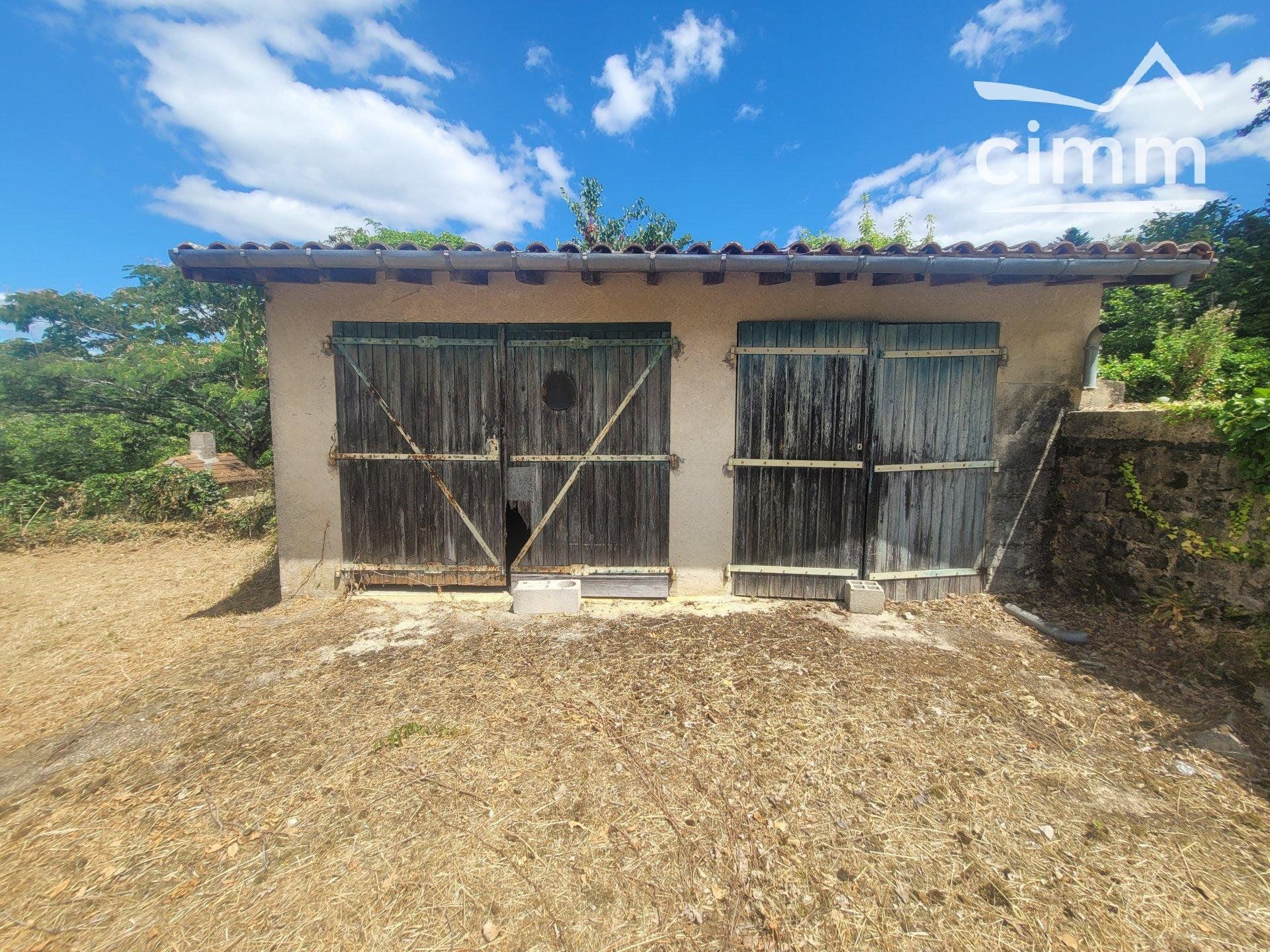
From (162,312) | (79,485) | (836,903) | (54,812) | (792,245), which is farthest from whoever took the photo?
(162,312)

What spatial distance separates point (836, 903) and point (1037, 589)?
4.05 m

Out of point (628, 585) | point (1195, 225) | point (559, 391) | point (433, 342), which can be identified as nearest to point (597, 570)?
point (628, 585)

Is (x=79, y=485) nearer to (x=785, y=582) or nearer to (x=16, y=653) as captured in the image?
(x=16, y=653)

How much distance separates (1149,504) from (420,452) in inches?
239

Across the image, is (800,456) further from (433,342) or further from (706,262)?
(433,342)

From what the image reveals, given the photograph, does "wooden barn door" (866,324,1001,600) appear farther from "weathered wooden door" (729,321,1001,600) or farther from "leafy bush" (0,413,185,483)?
"leafy bush" (0,413,185,483)

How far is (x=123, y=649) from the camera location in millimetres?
3564

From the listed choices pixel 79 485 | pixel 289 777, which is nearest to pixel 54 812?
pixel 289 777

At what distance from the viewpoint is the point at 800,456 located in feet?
13.5

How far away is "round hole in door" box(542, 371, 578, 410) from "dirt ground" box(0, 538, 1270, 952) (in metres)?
2.03

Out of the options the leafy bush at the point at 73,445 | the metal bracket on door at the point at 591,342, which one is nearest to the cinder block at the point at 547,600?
the metal bracket on door at the point at 591,342

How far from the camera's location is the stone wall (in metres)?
3.11

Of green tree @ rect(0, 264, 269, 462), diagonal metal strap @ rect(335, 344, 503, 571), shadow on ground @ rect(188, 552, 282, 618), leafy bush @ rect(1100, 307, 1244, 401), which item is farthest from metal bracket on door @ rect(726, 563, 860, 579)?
green tree @ rect(0, 264, 269, 462)

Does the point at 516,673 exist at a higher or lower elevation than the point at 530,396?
lower
